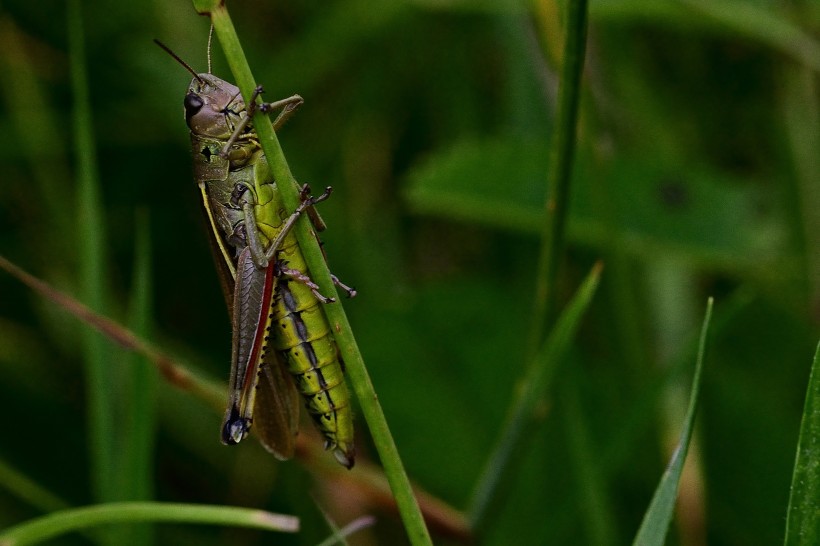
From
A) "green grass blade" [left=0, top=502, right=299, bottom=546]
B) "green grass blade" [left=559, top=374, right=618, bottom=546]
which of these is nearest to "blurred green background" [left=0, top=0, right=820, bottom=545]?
"green grass blade" [left=559, top=374, right=618, bottom=546]

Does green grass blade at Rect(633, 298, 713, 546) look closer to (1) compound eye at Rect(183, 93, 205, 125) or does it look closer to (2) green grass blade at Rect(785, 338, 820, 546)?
(2) green grass blade at Rect(785, 338, 820, 546)

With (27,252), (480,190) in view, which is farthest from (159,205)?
(480,190)

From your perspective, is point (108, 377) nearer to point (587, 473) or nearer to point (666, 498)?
point (587, 473)

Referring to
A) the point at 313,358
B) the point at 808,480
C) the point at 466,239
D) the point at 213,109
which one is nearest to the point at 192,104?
the point at 213,109

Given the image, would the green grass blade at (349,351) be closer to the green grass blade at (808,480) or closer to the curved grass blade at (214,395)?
the green grass blade at (808,480)

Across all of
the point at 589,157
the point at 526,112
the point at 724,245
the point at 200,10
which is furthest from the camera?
the point at 526,112

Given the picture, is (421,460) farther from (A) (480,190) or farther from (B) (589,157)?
(B) (589,157)
